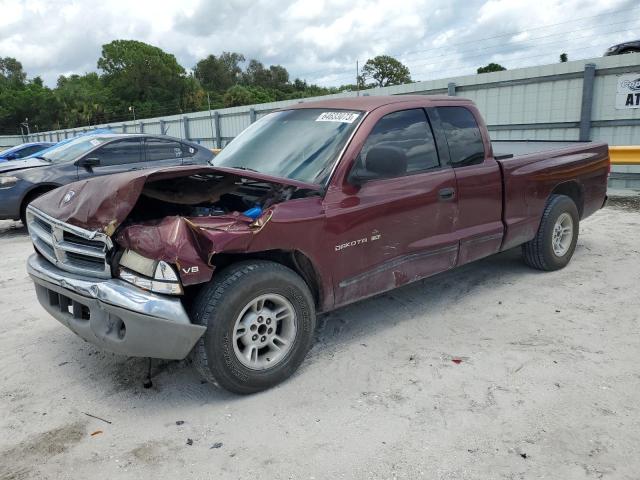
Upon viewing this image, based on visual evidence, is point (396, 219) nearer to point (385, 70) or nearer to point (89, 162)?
point (89, 162)

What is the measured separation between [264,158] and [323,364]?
5.23 ft

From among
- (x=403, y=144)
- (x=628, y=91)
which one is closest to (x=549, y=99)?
(x=628, y=91)

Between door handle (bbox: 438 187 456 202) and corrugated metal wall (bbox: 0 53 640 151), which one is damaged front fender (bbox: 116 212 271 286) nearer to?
door handle (bbox: 438 187 456 202)

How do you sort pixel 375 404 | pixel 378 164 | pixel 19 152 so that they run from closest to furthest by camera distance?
pixel 375 404 < pixel 378 164 < pixel 19 152

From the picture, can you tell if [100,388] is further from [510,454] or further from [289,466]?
[510,454]

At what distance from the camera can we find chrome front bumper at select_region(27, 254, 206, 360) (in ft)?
9.02

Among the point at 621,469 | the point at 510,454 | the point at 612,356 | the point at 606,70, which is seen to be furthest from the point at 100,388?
the point at 606,70

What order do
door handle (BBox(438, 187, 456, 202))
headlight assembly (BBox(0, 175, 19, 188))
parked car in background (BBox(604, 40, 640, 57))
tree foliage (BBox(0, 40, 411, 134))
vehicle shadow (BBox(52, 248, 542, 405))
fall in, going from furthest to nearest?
tree foliage (BBox(0, 40, 411, 134)), parked car in background (BBox(604, 40, 640, 57)), headlight assembly (BBox(0, 175, 19, 188)), door handle (BBox(438, 187, 456, 202)), vehicle shadow (BBox(52, 248, 542, 405))

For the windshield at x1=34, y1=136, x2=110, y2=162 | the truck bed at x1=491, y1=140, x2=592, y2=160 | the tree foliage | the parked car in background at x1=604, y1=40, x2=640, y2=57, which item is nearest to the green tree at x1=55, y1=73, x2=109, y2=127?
the tree foliage

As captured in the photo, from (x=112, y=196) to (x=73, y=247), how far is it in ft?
1.63

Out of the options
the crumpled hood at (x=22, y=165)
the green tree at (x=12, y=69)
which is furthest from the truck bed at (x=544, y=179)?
the green tree at (x=12, y=69)

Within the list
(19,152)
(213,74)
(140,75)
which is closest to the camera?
(19,152)

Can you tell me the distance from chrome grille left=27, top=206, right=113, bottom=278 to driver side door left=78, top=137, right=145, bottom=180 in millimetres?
5576

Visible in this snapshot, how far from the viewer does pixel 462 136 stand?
175 inches
